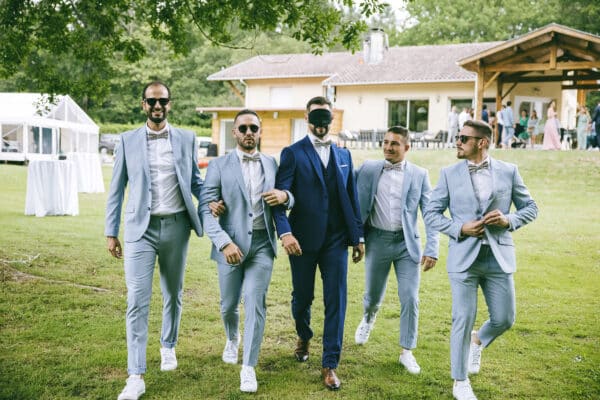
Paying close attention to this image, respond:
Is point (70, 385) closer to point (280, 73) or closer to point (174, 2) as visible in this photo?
point (174, 2)

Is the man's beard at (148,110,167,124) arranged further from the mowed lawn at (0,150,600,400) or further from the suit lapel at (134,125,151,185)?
the mowed lawn at (0,150,600,400)

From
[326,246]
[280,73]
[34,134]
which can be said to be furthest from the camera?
[280,73]

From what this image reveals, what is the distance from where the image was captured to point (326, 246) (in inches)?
193

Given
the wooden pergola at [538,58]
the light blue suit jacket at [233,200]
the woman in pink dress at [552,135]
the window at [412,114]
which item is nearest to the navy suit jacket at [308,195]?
the light blue suit jacket at [233,200]

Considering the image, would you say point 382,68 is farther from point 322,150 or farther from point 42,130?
point 322,150

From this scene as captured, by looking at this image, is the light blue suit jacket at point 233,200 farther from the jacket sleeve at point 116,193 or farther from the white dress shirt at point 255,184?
the jacket sleeve at point 116,193

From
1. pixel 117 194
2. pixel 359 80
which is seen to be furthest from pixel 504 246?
pixel 359 80

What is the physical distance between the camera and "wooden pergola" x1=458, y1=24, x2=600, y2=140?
22.8 meters

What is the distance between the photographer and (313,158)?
4926 mm

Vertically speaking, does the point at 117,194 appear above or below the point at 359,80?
below

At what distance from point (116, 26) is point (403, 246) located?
7357 millimetres

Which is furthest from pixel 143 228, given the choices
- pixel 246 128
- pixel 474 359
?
pixel 474 359

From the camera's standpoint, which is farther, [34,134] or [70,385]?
[34,134]

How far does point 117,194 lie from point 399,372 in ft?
8.86
